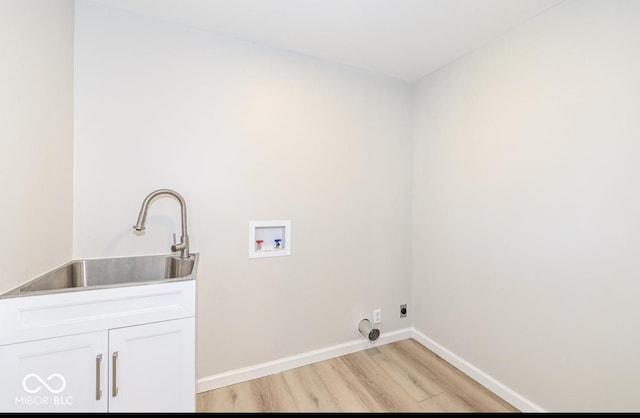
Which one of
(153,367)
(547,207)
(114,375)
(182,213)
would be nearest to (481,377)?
(547,207)

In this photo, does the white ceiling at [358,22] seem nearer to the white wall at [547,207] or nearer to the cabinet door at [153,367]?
the white wall at [547,207]

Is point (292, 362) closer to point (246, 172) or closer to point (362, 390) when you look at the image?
point (362, 390)

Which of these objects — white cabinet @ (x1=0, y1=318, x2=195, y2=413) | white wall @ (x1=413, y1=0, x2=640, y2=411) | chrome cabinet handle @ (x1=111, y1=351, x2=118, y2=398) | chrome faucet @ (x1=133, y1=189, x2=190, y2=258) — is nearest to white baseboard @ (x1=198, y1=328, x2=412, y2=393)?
white wall @ (x1=413, y1=0, x2=640, y2=411)

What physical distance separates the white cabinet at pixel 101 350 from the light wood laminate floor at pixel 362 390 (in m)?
0.61

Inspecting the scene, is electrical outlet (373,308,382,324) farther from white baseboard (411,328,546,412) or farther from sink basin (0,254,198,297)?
sink basin (0,254,198,297)

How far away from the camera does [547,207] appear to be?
4.98ft

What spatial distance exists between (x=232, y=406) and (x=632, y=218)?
2.35 meters

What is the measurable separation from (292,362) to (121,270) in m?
1.34

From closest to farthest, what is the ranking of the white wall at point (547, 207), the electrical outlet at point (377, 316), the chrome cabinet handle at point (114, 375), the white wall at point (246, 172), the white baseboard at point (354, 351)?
the chrome cabinet handle at point (114, 375) → the white wall at point (547, 207) → the white wall at point (246, 172) → the white baseboard at point (354, 351) → the electrical outlet at point (377, 316)

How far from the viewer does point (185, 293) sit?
4.00ft

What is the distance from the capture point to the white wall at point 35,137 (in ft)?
3.42

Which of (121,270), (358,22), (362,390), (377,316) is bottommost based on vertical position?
(362,390)

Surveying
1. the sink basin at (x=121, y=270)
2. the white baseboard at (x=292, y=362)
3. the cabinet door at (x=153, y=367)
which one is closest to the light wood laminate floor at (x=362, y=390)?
the white baseboard at (x=292, y=362)

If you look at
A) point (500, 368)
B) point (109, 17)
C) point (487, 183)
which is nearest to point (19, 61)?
point (109, 17)
